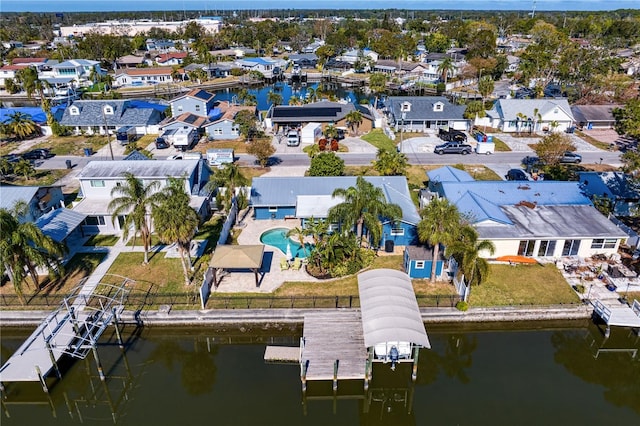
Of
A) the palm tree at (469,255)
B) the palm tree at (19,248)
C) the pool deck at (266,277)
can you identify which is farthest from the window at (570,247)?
the palm tree at (19,248)

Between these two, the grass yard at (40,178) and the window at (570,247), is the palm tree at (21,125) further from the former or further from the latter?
the window at (570,247)

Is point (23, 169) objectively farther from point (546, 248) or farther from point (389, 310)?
point (546, 248)

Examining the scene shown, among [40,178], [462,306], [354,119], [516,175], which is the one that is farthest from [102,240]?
[516,175]

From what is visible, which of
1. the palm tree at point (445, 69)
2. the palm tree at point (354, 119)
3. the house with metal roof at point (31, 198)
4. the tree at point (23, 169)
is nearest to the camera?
the house with metal roof at point (31, 198)

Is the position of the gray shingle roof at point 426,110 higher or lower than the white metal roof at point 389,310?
higher

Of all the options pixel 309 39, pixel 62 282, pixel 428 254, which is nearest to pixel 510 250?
pixel 428 254

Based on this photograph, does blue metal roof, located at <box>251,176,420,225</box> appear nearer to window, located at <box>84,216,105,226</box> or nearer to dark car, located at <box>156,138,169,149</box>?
window, located at <box>84,216,105,226</box>

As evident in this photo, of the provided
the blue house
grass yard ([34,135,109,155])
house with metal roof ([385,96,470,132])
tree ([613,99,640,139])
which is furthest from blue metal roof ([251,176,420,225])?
tree ([613,99,640,139])

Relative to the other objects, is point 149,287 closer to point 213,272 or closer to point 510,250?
point 213,272
